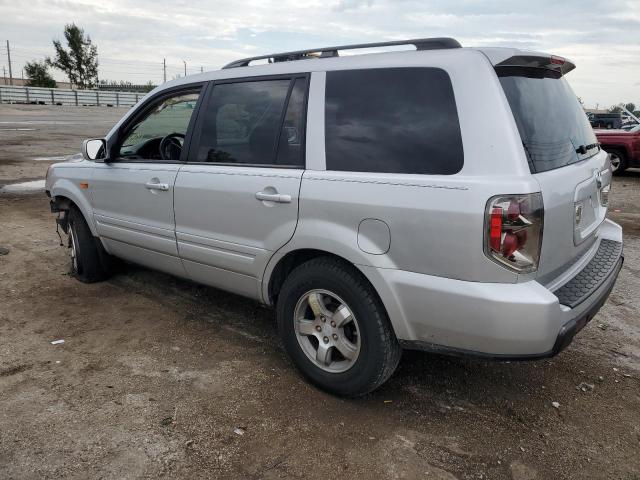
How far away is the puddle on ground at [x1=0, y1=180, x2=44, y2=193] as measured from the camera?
9.16m

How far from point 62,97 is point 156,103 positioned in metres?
47.7

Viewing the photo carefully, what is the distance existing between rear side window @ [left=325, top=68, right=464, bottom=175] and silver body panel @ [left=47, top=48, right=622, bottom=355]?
0.05 m

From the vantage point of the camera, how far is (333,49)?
3.27 m

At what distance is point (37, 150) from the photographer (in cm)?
1441

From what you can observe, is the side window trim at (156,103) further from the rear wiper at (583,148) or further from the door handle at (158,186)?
the rear wiper at (583,148)

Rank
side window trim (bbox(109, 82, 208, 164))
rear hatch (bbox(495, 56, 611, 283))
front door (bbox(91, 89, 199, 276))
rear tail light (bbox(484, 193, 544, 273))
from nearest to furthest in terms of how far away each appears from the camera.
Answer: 1. rear tail light (bbox(484, 193, 544, 273))
2. rear hatch (bbox(495, 56, 611, 283))
3. side window trim (bbox(109, 82, 208, 164))
4. front door (bbox(91, 89, 199, 276))

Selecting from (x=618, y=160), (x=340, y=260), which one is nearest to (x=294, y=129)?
(x=340, y=260)

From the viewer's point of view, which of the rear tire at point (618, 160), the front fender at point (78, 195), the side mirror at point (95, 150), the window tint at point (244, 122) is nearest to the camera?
the window tint at point (244, 122)

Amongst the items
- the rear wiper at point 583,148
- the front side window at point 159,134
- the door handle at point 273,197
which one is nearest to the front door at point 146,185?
the front side window at point 159,134

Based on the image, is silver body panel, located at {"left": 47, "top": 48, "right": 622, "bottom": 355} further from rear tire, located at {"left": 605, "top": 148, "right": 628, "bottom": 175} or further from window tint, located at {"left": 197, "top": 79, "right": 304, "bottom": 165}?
rear tire, located at {"left": 605, "top": 148, "right": 628, "bottom": 175}

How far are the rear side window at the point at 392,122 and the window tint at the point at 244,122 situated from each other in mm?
380

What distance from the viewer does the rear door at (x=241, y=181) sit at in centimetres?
317

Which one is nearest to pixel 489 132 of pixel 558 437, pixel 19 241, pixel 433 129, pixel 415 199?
pixel 433 129

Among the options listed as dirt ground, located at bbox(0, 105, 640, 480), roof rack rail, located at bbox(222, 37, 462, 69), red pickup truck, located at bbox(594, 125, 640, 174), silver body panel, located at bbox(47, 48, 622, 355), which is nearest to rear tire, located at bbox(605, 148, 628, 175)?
red pickup truck, located at bbox(594, 125, 640, 174)
